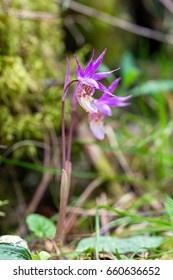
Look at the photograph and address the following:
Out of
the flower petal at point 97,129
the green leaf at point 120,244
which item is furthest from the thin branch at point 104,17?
the green leaf at point 120,244

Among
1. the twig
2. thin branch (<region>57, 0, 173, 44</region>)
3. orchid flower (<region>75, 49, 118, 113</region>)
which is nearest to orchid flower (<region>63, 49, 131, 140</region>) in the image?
orchid flower (<region>75, 49, 118, 113</region>)

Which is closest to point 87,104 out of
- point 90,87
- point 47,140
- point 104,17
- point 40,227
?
point 90,87

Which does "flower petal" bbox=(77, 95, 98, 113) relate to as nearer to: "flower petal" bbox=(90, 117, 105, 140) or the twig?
"flower petal" bbox=(90, 117, 105, 140)

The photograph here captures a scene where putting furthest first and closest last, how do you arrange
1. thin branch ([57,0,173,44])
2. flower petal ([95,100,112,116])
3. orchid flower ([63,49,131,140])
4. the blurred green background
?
thin branch ([57,0,173,44]) < the blurred green background < flower petal ([95,100,112,116]) < orchid flower ([63,49,131,140])

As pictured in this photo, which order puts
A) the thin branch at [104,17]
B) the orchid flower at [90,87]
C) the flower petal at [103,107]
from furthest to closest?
1. the thin branch at [104,17]
2. the flower petal at [103,107]
3. the orchid flower at [90,87]

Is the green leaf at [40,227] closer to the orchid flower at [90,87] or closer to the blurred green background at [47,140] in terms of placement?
the blurred green background at [47,140]
